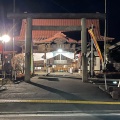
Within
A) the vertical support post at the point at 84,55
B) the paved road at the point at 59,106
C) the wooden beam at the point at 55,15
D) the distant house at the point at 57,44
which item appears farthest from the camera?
the distant house at the point at 57,44

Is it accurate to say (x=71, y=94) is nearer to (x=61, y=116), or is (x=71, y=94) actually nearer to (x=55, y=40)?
(x=61, y=116)

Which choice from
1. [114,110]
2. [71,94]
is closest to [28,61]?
→ [71,94]

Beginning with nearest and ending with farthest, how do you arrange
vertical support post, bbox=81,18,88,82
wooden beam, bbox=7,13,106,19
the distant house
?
wooden beam, bbox=7,13,106,19
vertical support post, bbox=81,18,88,82
the distant house

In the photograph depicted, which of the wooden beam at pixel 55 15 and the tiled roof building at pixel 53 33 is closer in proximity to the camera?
the wooden beam at pixel 55 15

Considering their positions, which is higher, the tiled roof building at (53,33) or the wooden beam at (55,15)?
the tiled roof building at (53,33)

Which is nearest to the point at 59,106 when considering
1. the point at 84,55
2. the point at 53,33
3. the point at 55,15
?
the point at 84,55

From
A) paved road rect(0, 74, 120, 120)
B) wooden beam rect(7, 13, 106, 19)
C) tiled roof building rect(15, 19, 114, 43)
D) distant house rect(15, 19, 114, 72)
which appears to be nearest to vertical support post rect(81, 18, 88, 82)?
wooden beam rect(7, 13, 106, 19)

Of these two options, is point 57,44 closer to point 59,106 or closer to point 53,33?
point 53,33

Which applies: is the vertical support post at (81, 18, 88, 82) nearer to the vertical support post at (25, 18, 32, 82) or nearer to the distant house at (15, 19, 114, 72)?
the vertical support post at (25, 18, 32, 82)

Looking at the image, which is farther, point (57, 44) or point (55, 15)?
point (57, 44)

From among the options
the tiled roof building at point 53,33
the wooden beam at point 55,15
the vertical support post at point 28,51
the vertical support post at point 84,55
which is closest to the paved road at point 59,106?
the vertical support post at point 28,51

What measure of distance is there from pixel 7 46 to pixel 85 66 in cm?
3292

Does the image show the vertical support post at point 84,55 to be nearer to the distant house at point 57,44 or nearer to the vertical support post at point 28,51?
the vertical support post at point 28,51

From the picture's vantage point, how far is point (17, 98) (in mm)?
13031
